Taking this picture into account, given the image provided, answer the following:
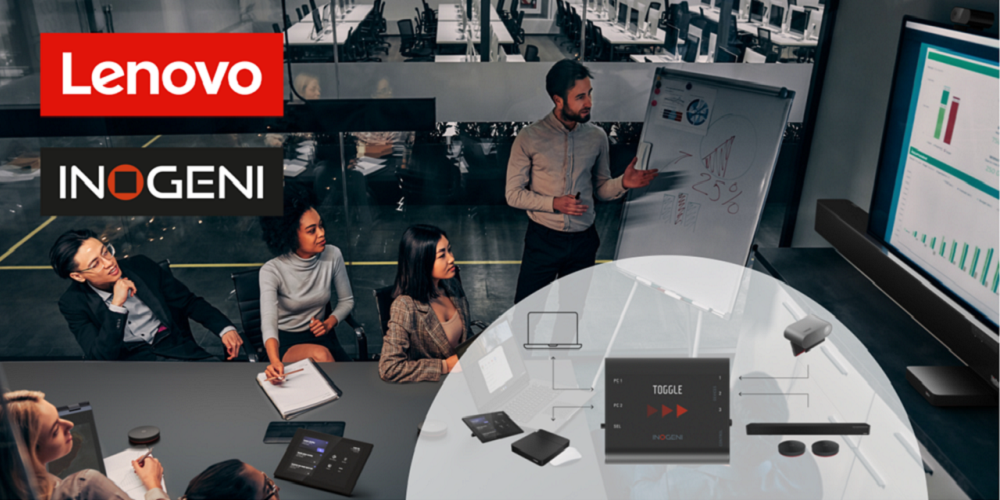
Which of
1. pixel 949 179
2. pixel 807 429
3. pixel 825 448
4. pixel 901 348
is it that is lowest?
pixel 825 448

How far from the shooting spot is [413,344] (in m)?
2.63

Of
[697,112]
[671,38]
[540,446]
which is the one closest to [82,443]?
[540,446]

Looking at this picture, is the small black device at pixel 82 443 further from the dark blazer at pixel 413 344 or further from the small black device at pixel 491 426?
the small black device at pixel 491 426

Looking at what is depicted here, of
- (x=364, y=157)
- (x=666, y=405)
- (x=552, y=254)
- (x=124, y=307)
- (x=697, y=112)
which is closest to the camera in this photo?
(x=666, y=405)

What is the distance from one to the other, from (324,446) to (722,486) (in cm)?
164

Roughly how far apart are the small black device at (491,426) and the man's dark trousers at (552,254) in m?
1.44

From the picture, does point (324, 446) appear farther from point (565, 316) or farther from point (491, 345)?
point (565, 316)

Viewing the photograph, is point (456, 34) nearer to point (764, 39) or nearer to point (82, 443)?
point (764, 39)

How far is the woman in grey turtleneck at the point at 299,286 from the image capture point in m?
3.02

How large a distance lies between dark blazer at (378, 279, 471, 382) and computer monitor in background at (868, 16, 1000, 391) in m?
1.68

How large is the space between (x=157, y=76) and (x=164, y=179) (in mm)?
689
